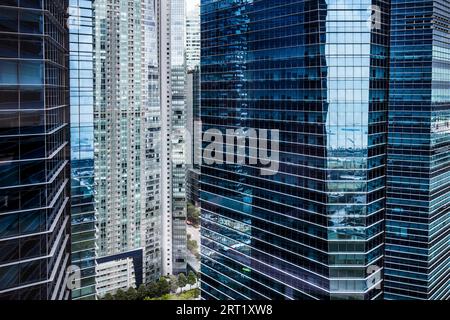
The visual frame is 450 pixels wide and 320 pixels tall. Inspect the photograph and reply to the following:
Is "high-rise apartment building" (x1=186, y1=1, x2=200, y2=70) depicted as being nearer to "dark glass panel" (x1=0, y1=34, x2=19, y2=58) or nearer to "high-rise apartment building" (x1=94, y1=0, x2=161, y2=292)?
"high-rise apartment building" (x1=94, y1=0, x2=161, y2=292)

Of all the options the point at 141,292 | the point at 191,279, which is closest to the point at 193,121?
the point at 191,279

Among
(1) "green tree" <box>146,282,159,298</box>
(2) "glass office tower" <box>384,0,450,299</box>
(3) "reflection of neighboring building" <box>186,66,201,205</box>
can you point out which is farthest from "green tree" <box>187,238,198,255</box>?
(2) "glass office tower" <box>384,0,450,299</box>

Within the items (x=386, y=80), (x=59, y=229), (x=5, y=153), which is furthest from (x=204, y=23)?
(x=5, y=153)

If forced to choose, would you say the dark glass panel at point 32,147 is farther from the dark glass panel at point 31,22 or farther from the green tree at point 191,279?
the green tree at point 191,279

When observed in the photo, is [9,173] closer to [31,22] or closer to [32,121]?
[32,121]

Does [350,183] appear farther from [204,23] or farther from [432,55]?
[204,23]
